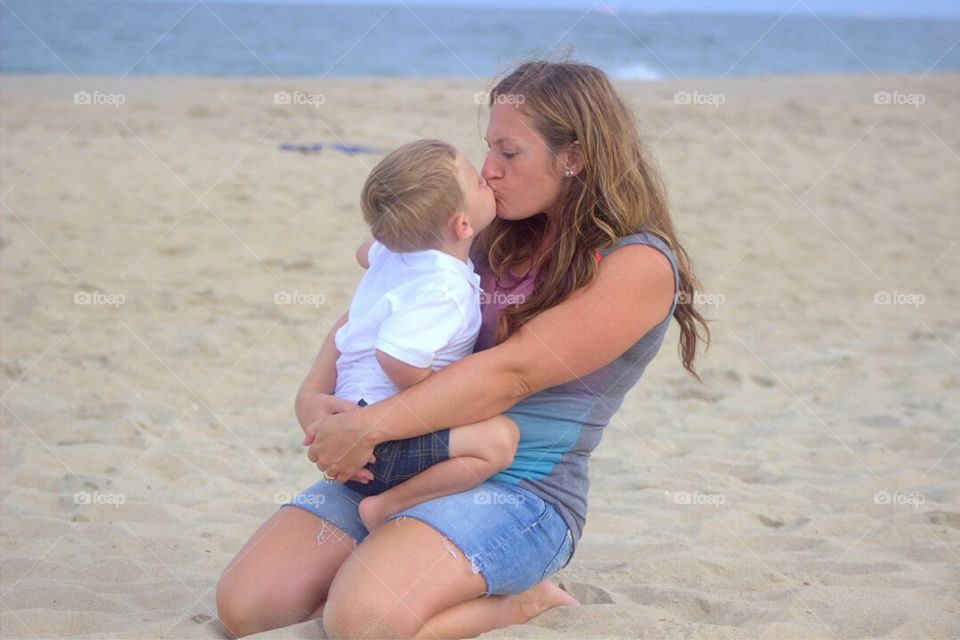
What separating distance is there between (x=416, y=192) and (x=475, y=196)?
14 centimetres

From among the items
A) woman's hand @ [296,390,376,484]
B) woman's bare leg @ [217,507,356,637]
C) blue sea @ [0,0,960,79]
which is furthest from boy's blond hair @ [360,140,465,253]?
blue sea @ [0,0,960,79]

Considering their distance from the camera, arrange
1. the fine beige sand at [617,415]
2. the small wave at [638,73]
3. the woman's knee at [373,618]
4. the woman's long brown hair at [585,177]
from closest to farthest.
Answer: the woman's knee at [373,618]
the woman's long brown hair at [585,177]
the fine beige sand at [617,415]
the small wave at [638,73]

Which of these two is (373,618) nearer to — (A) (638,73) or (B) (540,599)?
(B) (540,599)

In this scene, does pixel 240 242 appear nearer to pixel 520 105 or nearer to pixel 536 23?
pixel 520 105

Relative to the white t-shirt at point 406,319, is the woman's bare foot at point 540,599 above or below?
below

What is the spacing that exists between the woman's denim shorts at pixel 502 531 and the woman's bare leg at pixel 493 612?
4 centimetres

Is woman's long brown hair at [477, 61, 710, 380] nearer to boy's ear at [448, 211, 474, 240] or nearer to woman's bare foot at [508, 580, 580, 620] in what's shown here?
boy's ear at [448, 211, 474, 240]

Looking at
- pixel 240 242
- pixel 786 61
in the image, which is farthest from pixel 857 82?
pixel 240 242

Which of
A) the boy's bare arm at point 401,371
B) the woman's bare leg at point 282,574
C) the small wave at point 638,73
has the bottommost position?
the woman's bare leg at point 282,574

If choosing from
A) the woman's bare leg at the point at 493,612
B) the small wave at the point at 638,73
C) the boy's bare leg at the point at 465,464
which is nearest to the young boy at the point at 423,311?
the boy's bare leg at the point at 465,464

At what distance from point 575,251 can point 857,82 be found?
16814 millimetres

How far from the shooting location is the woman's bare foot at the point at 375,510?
2.29 meters

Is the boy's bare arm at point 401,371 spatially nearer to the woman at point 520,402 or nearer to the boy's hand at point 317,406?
the woman at point 520,402

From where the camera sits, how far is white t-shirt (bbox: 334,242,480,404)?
2178mm
